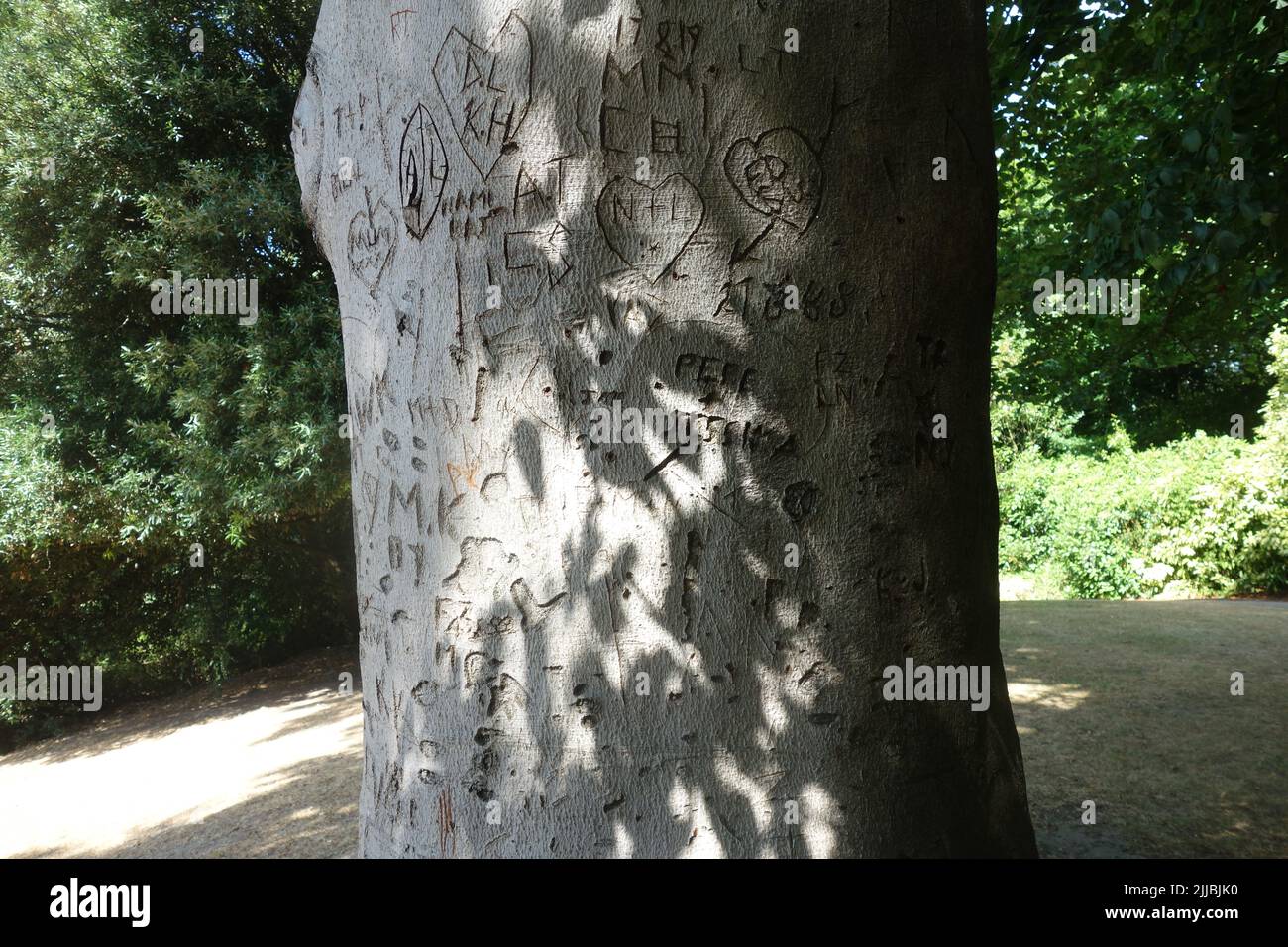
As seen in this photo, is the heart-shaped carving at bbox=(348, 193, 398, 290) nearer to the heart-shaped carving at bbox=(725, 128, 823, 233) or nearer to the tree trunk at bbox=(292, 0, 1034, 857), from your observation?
the tree trunk at bbox=(292, 0, 1034, 857)

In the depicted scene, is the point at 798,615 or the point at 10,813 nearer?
the point at 798,615

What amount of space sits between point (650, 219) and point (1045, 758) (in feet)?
16.4

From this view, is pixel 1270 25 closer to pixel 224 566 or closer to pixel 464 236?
pixel 464 236

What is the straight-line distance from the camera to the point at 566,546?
221 centimetres

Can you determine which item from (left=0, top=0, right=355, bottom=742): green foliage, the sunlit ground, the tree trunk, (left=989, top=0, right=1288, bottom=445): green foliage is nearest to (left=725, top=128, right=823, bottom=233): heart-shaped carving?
the tree trunk

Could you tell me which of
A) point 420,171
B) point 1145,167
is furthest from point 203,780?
point 1145,167

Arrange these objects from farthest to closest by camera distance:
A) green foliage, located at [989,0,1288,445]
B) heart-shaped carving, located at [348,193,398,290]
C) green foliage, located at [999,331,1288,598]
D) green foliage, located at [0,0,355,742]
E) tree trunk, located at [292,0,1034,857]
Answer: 1. green foliage, located at [999,331,1288,598]
2. green foliage, located at [0,0,355,742]
3. green foliage, located at [989,0,1288,445]
4. heart-shaped carving, located at [348,193,398,290]
5. tree trunk, located at [292,0,1034,857]

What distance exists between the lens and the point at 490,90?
2.32 m

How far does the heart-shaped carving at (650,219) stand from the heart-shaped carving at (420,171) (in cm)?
49

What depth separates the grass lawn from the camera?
15.0ft

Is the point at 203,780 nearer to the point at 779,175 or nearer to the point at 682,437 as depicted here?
the point at 682,437

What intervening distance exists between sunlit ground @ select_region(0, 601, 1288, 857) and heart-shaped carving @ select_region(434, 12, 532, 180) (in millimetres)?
4135
